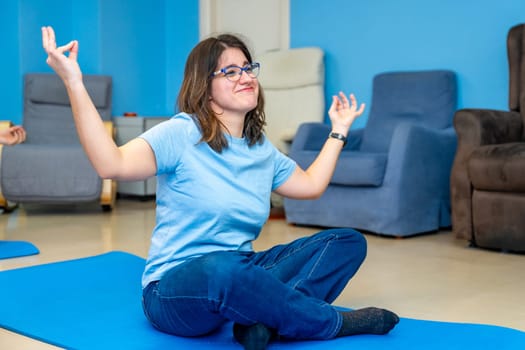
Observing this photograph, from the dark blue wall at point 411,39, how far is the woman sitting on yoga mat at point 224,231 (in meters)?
2.57

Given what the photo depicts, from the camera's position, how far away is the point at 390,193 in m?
3.74

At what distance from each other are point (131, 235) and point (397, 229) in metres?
1.37

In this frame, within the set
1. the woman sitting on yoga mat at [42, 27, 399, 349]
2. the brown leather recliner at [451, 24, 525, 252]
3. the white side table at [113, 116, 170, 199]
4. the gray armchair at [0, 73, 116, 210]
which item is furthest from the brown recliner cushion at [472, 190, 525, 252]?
the white side table at [113, 116, 170, 199]

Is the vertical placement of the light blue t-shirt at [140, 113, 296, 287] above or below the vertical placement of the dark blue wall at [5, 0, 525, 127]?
below

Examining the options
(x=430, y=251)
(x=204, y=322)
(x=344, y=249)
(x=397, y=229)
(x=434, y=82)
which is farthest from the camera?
(x=434, y=82)

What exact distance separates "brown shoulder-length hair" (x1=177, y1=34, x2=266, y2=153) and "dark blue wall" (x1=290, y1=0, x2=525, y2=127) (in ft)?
8.75

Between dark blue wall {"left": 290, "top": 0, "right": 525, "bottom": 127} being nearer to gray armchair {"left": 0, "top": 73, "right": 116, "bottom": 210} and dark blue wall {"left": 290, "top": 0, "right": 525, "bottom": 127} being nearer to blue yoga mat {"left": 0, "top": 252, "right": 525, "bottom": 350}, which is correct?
gray armchair {"left": 0, "top": 73, "right": 116, "bottom": 210}

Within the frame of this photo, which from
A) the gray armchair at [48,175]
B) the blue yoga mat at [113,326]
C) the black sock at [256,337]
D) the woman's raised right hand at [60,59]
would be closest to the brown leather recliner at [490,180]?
the blue yoga mat at [113,326]

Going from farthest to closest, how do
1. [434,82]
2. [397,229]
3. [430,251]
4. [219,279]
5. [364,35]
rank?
1. [364,35]
2. [434,82]
3. [397,229]
4. [430,251]
5. [219,279]

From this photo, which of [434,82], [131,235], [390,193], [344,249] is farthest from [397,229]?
[344,249]

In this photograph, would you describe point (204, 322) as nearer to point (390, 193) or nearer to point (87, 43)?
point (390, 193)

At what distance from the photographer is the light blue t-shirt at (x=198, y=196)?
1701 millimetres

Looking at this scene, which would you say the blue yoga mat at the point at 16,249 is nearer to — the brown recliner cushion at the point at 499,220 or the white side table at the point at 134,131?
the brown recliner cushion at the point at 499,220

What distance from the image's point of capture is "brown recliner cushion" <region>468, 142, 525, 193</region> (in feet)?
10.0
